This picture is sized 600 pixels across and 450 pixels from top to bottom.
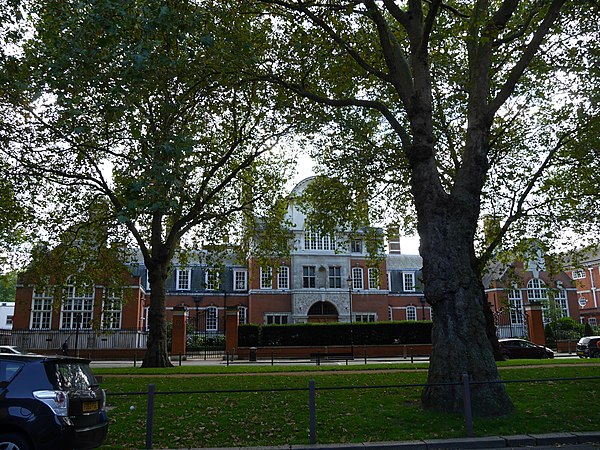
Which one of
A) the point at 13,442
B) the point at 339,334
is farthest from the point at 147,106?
the point at 339,334

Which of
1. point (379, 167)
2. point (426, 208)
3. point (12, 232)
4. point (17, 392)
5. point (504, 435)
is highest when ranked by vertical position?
point (379, 167)

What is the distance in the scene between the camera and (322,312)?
48344 mm

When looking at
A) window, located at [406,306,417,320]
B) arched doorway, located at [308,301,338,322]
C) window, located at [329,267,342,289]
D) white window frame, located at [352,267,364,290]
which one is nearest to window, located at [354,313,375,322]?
arched doorway, located at [308,301,338,322]

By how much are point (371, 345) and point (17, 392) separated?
30.8 meters

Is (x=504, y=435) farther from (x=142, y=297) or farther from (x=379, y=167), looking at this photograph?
(x=142, y=297)

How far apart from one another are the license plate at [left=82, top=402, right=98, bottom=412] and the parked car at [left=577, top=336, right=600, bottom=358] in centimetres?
3275

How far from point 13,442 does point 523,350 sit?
102ft

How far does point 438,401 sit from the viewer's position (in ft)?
33.4

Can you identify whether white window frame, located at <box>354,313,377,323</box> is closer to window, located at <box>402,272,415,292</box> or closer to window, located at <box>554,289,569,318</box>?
window, located at <box>402,272,415,292</box>

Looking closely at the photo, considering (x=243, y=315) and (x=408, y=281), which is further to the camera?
(x=408, y=281)

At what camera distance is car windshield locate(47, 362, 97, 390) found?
260 inches

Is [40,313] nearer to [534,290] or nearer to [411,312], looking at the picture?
[411,312]

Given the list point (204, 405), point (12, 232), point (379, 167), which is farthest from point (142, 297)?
point (204, 405)

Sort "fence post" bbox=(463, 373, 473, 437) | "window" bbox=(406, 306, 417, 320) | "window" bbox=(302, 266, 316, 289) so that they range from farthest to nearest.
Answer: "window" bbox=(406, 306, 417, 320)
"window" bbox=(302, 266, 316, 289)
"fence post" bbox=(463, 373, 473, 437)
